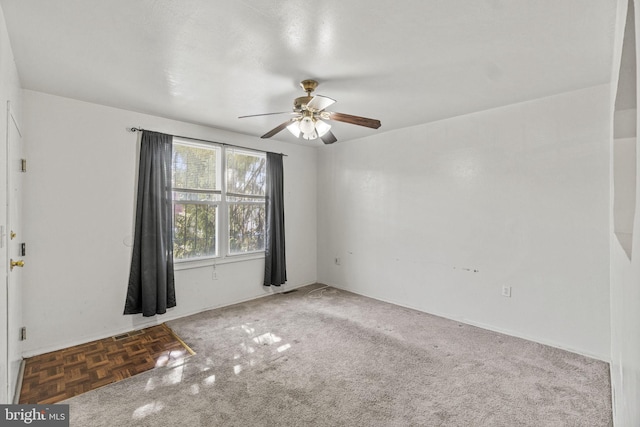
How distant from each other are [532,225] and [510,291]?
2.43ft

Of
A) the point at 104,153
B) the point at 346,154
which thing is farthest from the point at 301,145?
the point at 104,153

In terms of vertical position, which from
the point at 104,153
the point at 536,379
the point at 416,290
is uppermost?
the point at 104,153

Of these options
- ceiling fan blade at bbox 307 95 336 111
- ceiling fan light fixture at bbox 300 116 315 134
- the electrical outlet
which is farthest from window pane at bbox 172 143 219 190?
the electrical outlet

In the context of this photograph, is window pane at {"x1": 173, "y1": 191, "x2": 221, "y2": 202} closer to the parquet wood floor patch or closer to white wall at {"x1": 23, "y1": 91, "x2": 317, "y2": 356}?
white wall at {"x1": 23, "y1": 91, "x2": 317, "y2": 356}

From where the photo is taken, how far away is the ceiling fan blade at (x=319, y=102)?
2.33m

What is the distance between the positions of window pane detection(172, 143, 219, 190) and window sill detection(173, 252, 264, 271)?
0.96 meters

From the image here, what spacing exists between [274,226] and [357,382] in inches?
107

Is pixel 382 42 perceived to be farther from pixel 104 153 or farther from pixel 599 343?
pixel 599 343

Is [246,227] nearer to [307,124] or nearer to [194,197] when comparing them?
[194,197]

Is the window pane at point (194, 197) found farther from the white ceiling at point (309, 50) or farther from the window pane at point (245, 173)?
the white ceiling at point (309, 50)

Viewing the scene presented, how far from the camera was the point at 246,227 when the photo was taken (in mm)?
4484

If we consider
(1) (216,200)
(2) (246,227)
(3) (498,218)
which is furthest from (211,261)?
(3) (498,218)

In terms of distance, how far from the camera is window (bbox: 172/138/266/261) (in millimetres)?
3811

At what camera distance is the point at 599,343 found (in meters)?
2.70
